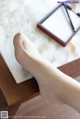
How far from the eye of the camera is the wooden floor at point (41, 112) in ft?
2.64

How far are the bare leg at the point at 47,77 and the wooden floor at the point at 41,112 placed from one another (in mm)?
287

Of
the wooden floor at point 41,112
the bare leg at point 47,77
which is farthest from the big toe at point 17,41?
the wooden floor at point 41,112

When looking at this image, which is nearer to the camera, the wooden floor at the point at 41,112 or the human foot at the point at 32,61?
the human foot at the point at 32,61

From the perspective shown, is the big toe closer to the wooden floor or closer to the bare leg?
the bare leg

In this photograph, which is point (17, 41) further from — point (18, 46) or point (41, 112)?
point (41, 112)

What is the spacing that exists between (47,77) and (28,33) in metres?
0.15

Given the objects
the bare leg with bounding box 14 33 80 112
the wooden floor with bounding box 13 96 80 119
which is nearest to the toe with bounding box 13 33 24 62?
the bare leg with bounding box 14 33 80 112

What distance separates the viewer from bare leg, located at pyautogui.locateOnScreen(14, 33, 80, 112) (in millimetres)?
455

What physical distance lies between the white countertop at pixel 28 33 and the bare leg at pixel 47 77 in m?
0.04

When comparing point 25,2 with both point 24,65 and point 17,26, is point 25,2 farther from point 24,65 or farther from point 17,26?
point 24,65

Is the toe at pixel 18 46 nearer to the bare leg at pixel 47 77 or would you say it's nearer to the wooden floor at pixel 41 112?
the bare leg at pixel 47 77

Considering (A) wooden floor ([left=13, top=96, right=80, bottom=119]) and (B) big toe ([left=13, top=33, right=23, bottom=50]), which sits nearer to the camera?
(B) big toe ([left=13, top=33, right=23, bottom=50])

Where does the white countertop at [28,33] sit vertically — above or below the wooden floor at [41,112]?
above

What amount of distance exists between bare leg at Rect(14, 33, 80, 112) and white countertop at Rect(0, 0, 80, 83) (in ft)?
0.13
